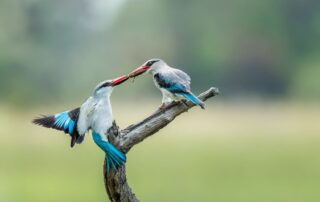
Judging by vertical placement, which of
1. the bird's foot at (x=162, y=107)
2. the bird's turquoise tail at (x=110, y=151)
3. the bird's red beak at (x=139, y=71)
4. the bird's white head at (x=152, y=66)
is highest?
the bird's white head at (x=152, y=66)

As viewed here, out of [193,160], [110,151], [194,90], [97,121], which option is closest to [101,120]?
[97,121]

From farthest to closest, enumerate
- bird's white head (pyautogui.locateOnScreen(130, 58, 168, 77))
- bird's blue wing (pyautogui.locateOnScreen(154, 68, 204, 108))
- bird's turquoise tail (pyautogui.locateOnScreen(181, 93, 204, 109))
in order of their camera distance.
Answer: bird's white head (pyautogui.locateOnScreen(130, 58, 168, 77))
bird's blue wing (pyautogui.locateOnScreen(154, 68, 204, 108))
bird's turquoise tail (pyautogui.locateOnScreen(181, 93, 204, 109))

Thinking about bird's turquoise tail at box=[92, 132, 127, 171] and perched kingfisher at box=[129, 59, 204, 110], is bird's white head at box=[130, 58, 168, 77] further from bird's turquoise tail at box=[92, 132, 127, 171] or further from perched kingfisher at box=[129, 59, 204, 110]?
bird's turquoise tail at box=[92, 132, 127, 171]

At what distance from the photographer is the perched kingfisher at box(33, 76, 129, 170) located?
539cm

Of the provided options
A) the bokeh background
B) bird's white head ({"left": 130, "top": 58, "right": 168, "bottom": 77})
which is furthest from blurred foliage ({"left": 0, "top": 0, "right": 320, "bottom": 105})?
bird's white head ({"left": 130, "top": 58, "right": 168, "bottom": 77})

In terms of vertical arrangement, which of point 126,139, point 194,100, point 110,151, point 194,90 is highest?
point 194,90

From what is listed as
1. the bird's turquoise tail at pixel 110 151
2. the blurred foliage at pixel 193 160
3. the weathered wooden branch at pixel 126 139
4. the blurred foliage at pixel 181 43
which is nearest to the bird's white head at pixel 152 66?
the weathered wooden branch at pixel 126 139

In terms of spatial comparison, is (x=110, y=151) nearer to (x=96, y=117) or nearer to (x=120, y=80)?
(x=96, y=117)

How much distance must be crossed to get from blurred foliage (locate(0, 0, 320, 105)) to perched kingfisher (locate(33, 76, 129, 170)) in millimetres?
30387

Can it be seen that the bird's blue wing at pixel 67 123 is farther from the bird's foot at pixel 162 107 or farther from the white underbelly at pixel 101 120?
the bird's foot at pixel 162 107

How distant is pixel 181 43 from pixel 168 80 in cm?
4103

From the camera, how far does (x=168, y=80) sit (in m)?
6.14

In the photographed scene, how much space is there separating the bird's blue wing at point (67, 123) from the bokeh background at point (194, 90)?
10.6 metres

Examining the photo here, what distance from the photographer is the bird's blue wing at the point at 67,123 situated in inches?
213
